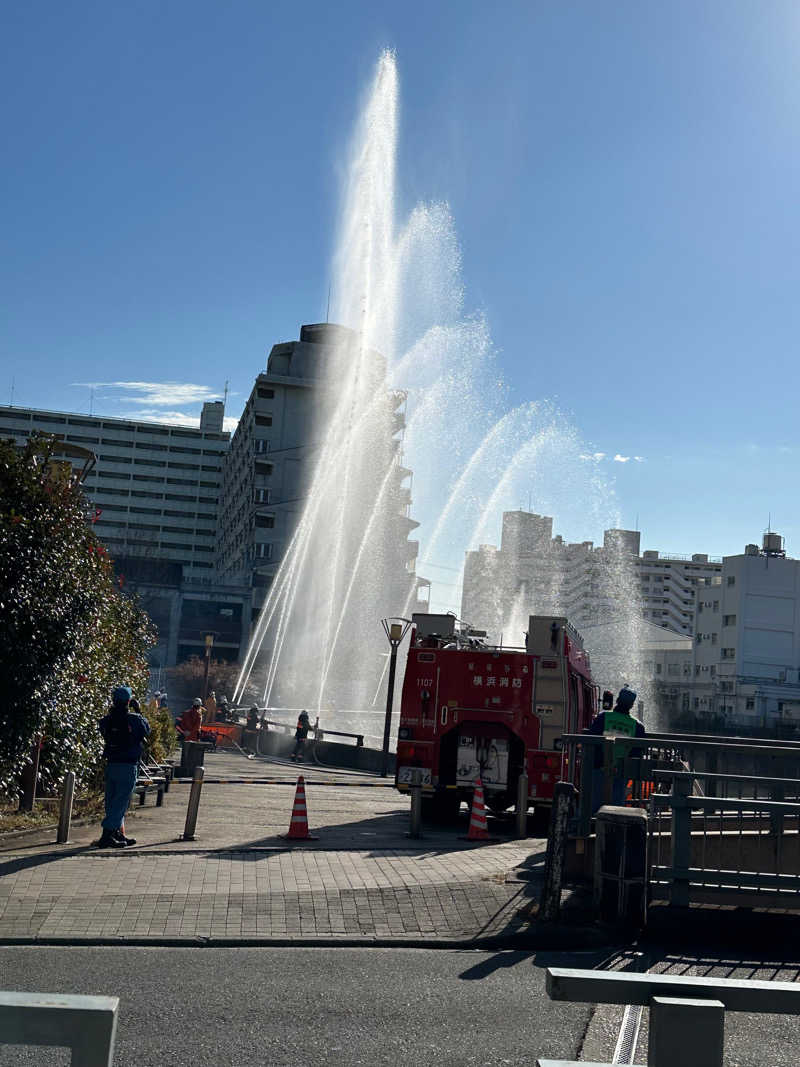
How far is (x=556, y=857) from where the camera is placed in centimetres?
843

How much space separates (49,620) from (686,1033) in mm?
10348

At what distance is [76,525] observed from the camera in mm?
13195

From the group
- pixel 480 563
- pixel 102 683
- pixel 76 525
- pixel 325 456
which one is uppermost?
pixel 325 456

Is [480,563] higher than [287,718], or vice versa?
[480,563]

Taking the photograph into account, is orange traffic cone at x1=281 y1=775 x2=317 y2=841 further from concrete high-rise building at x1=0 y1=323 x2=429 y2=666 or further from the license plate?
concrete high-rise building at x1=0 y1=323 x2=429 y2=666

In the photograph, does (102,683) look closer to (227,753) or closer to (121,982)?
(121,982)

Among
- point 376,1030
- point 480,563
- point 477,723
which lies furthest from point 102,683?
point 480,563

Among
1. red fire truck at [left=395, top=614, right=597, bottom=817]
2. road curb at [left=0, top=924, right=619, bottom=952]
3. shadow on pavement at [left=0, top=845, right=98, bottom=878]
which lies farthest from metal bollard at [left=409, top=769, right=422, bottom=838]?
road curb at [left=0, top=924, right=619, bottom=952]

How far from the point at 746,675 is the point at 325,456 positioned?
3593 centimetres

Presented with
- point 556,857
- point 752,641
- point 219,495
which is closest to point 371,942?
point 556,857

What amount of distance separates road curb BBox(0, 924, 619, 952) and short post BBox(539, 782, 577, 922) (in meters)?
0.21

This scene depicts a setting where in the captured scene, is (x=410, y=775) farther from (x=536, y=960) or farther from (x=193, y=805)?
(x=536, y=960)

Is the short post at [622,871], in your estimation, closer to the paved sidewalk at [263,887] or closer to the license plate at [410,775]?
the paved sidewalk at [263,887]

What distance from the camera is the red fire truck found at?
52.1 feet
